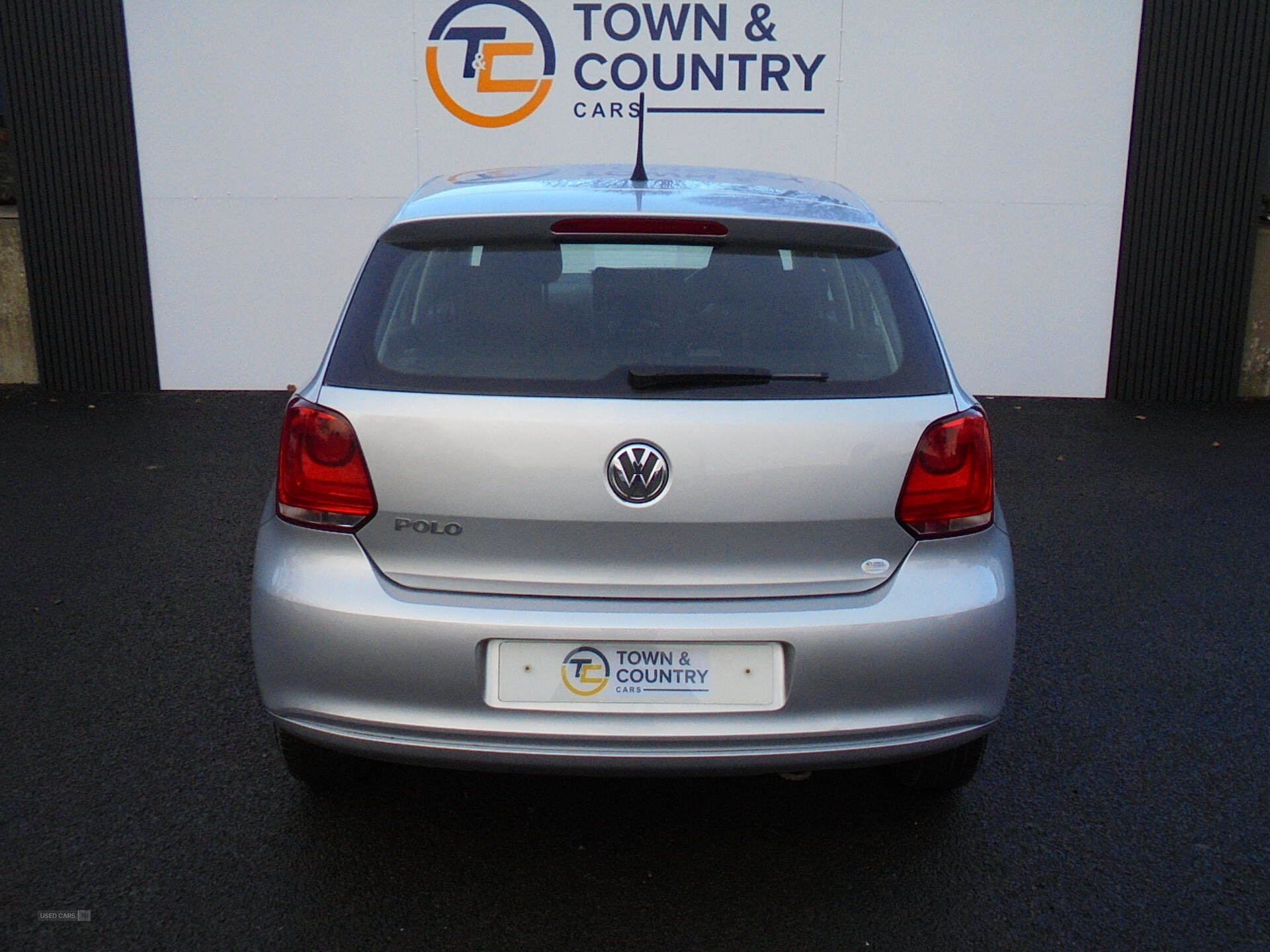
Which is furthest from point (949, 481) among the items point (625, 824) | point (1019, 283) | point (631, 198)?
point (1019, 283)

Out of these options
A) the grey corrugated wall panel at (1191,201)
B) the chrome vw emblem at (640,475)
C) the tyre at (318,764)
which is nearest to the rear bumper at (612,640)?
Answer: the chrome vw emblem at (640,475)

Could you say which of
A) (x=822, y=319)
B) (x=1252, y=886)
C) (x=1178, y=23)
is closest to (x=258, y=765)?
(x=822, y=319)

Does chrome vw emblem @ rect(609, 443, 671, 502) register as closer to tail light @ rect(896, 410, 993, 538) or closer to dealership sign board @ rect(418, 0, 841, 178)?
tail light @ rect(896, 410, 993, 538)

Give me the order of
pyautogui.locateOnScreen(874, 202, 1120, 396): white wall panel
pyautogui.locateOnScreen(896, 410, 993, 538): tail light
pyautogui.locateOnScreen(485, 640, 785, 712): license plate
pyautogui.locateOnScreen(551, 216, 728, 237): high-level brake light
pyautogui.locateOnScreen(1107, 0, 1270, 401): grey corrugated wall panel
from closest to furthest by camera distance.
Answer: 1. pyautogui.locateOnScreen(485, 640, 785, 712): license plate
2. pyautogui.locateOnScreen(896, 410, 993, 538): tail light
3. pyautogui.locateOnScreen(551, 216, 728, 237): high-level brake light
4. pyautogui.locateOnScreen(1107, 0, 1270, 401): grey corrugated wall panel
5. pyautogui.locateOnScreen(874, 202, 1120, 396): white wall panel

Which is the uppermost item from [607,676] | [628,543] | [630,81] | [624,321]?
[630,81]

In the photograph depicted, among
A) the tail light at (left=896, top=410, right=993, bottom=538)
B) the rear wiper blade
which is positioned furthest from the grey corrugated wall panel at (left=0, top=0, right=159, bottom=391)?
the tail light at (left=896, top=410, right=993, bottom=538)

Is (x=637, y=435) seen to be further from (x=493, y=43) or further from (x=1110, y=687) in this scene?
(x=493, y=43)

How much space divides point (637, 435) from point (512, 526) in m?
0.31

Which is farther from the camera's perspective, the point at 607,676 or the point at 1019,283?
the point at 1019,283

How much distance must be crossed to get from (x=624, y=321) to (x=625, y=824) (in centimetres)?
126

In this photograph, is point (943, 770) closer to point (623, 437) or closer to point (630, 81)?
point (623, 437)

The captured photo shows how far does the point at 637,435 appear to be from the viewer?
240cm

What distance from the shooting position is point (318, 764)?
294 cm

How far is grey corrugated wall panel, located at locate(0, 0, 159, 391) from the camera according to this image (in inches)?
331
